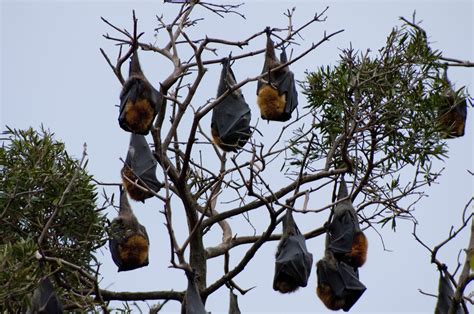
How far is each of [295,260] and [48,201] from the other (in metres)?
2.28

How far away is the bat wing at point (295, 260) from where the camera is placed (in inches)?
352

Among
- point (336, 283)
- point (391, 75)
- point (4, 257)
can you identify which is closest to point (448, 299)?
point (336, 283)

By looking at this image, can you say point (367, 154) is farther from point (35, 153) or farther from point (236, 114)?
point (35, 153)

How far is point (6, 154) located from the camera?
878cm

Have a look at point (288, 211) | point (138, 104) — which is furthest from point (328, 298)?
point (138, 104)

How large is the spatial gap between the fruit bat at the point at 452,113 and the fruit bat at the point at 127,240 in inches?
126

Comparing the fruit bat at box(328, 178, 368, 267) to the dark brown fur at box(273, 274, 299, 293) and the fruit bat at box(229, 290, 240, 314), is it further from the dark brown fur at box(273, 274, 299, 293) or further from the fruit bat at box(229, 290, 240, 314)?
the fruit bat at box(229, 290, 240, 314)

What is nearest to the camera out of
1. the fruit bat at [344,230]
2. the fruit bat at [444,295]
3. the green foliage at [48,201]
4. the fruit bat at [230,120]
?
the green foliage at [48,201]

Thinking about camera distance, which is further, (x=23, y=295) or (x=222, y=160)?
(x=222, y=160)

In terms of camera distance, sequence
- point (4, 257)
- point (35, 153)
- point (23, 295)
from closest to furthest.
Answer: point (4, 257) < point (23, 295) < point (35, 153)

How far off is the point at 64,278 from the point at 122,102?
170cm

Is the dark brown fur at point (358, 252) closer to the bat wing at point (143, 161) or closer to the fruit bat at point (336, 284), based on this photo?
the fruit bat at point (336, 284)

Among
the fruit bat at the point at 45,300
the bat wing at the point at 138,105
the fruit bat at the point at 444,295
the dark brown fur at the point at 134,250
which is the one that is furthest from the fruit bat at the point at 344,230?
the fruit bat at the point at 45,300

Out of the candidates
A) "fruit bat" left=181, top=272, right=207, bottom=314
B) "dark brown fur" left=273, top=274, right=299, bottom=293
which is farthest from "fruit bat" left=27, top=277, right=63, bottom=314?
"dark brown fur" left=273, top=274, right=299, bottom=293
